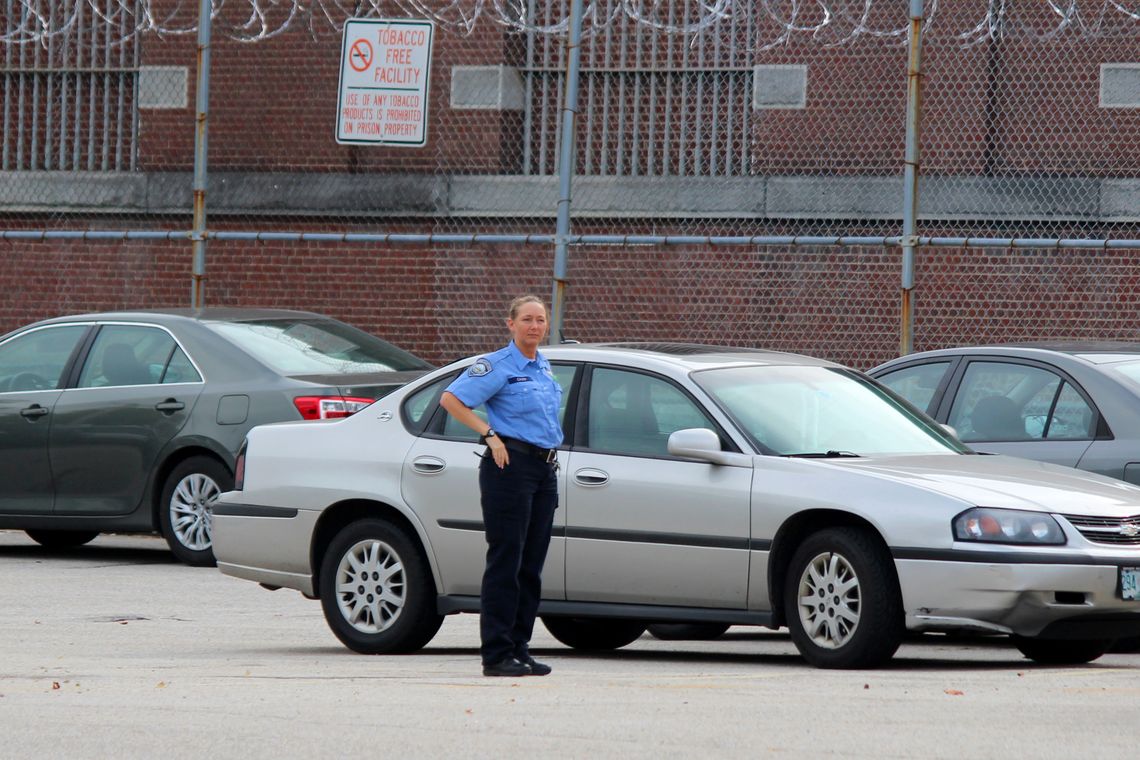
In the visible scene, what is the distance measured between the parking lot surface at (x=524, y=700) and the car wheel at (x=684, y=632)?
2.2 inches

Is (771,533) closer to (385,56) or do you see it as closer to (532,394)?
(532,394)

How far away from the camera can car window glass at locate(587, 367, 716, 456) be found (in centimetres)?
863

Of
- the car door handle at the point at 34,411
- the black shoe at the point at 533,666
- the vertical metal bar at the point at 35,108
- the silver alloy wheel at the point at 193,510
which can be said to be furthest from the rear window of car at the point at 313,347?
the vertical metal bar at the point at 35,108

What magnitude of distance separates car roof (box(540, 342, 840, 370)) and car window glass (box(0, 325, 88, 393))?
17.1 feet

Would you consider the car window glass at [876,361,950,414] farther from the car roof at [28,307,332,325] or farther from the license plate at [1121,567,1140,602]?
the car roof at [28,307,332,325]

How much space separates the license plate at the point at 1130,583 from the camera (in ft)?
25.7

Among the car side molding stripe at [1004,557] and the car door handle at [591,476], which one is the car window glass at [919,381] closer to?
the car door handle at [591,476]

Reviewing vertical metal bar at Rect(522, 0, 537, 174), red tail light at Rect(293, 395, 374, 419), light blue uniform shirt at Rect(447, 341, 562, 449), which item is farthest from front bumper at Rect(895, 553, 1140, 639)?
vertical metal bar at Rect(522, 0, 537, 174)

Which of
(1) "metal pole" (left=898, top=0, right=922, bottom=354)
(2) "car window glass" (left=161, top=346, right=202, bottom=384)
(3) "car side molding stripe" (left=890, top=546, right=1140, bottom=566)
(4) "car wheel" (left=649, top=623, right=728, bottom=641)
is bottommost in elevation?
(4) "car wheel" (left=649, top=623, right=728, bottom=641)

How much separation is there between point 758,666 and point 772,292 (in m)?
8.55

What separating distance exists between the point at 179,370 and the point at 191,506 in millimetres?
882

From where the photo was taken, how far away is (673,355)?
9.04 meters

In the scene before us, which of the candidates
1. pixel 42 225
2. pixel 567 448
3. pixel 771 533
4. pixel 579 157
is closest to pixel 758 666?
pixel 771 533

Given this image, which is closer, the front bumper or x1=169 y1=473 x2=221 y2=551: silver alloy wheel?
the front bumper
